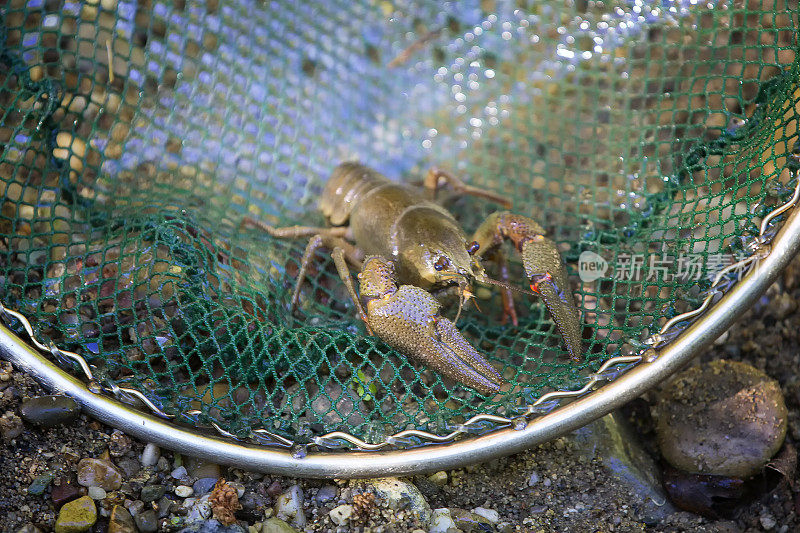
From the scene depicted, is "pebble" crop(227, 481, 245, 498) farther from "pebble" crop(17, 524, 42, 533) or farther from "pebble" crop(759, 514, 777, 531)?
"pebble" crop(759, 514, 777, 531)

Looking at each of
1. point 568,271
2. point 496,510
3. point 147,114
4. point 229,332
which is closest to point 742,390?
point 568,271

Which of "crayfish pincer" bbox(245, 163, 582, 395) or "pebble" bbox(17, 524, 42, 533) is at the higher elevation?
"crayfish pincer" bbox(245, 163, 582, 395)

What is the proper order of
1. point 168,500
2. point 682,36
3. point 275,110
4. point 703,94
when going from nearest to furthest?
point 168,500 < point 703,94 < point 682,36 < point 275,110

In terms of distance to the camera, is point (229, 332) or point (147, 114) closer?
point (229, 332)

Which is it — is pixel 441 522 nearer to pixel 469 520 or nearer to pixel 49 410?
pixel 469 520

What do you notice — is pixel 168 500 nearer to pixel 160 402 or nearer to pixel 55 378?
pixel 160 402

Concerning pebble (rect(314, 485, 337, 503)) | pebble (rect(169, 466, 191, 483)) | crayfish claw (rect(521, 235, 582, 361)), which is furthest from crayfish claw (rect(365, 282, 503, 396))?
pebble (rect(169, 466, 191, 483))
